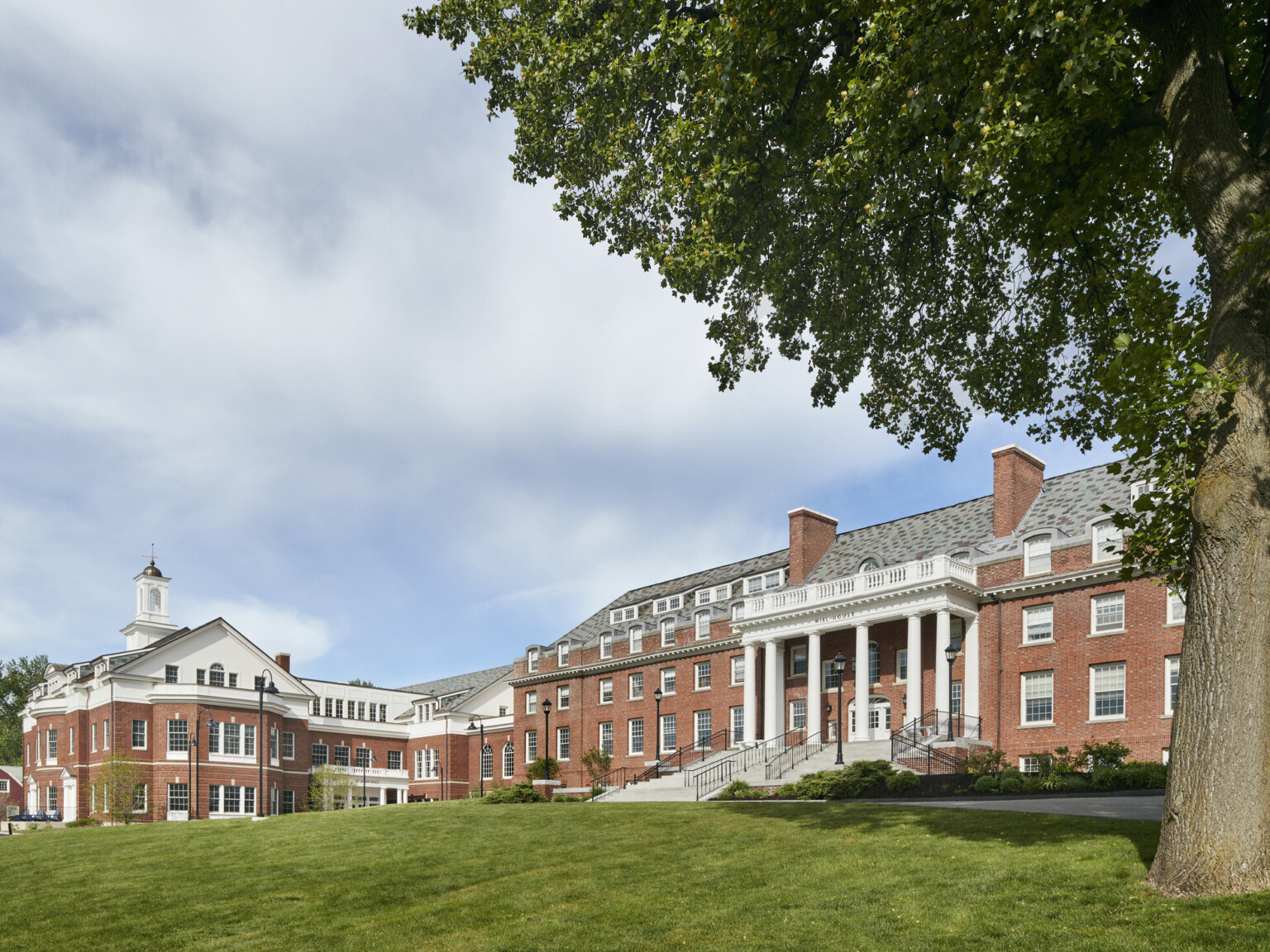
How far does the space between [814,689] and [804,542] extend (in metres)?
9.61

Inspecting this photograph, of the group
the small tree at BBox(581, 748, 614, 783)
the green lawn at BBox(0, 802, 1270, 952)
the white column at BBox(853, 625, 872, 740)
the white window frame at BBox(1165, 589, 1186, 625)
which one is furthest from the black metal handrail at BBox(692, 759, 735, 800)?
the white window frame at BBox(1165, 589, 1186, 625)

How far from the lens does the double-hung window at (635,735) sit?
174ft

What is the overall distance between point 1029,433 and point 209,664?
5614 centimetres

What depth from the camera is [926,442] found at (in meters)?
19.3

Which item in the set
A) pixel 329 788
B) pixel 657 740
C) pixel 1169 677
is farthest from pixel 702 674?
pixel 329 788

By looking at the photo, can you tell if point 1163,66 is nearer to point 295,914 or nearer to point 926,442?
point 926,442

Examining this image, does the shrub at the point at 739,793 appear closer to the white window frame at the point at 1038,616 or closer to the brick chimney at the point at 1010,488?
the white window frame at the point at 1038,616

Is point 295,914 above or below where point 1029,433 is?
below

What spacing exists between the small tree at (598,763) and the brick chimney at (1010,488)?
2440 cm

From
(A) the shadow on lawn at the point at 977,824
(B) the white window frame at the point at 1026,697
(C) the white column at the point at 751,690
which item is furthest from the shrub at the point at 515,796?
(B) the white window frame at the point at 1026,697

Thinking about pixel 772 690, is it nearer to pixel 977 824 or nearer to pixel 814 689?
pixel 814 689

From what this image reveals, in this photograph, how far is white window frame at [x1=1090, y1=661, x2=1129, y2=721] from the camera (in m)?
34.3

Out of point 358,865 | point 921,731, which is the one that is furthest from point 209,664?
point 358,865

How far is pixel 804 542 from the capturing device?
49750 millimetres
